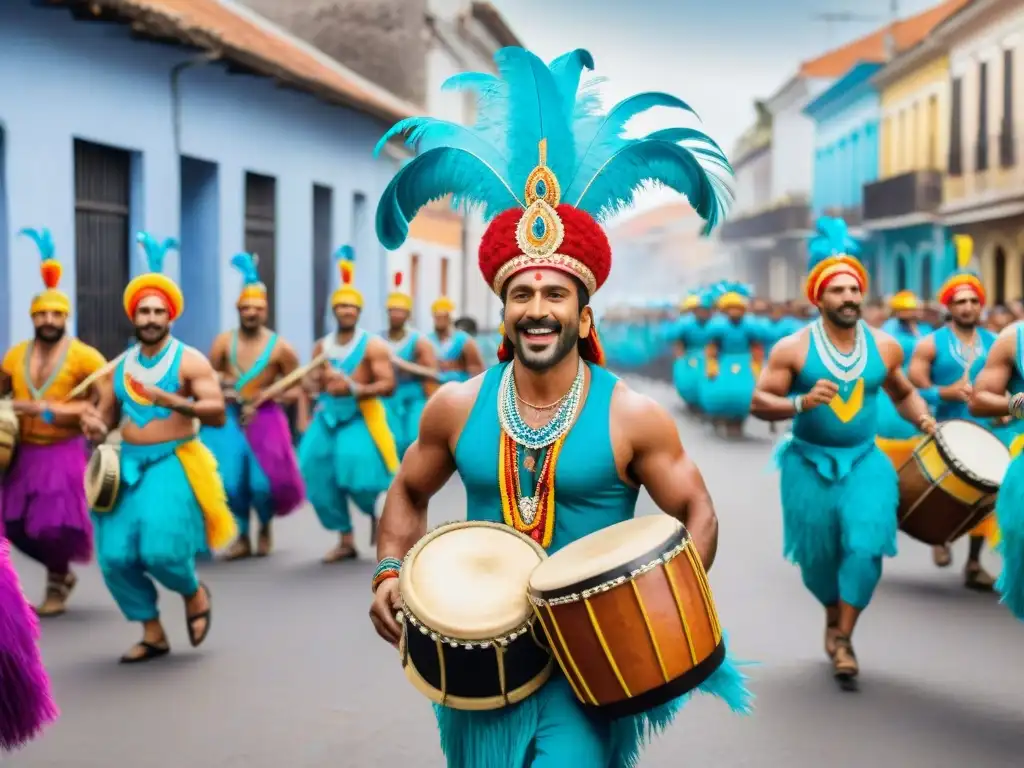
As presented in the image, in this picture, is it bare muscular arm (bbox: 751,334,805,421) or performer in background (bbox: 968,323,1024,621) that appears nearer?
performer in background (bbox: 968,323,1024,621)

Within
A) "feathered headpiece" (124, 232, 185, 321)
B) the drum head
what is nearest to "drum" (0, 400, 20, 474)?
"feathered headpiece" (124, 232, 185, 321)

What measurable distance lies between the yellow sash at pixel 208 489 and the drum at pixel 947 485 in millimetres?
3606

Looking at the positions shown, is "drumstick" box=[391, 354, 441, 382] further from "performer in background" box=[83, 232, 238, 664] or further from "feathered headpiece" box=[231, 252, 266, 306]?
"performer in background" box=[83, 232, 238, 664]

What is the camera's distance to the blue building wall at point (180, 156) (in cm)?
1360

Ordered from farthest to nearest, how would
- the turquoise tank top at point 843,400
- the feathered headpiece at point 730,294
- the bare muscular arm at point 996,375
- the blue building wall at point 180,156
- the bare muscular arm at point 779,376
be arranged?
the feathered headpiece at point 730,294 < the blue building wall at point 180,156 < the bare muscular arm at point 779,376 < the turquoise tank top at point 843,400 < the bare muscular arm at point 996,375

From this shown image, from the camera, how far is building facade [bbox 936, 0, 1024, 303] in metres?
33.0

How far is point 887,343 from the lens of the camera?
815cm

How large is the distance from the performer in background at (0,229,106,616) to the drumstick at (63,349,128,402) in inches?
2.5

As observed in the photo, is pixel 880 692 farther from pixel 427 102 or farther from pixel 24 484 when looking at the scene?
pixel 427 102

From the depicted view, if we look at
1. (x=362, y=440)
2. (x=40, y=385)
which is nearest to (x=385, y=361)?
(x=362, y=440)

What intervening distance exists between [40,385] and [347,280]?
3.41 m

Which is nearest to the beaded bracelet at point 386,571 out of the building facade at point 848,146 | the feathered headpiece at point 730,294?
the feathered headpiece at point 730,294

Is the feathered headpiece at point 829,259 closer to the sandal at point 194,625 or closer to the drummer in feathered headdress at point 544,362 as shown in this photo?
the drummer in feathered headdress at point 544,362

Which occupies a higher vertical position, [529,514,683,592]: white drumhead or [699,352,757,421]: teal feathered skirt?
[529,514,683,592]: white drumhead
